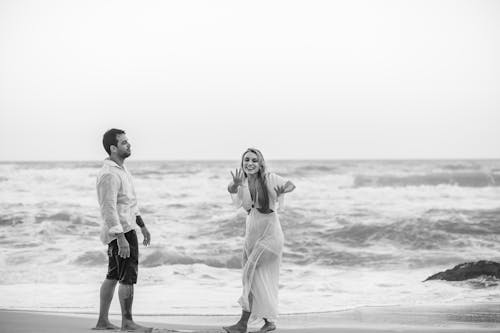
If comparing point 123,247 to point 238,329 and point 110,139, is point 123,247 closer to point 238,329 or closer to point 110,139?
point 110,139

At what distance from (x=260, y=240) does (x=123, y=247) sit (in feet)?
3.53

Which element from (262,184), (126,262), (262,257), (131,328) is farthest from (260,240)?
(131,328)

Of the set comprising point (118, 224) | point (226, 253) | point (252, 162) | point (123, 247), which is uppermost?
point (252, 162)

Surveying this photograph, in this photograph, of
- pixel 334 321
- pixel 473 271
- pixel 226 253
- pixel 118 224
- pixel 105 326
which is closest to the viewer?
pixel 118 224

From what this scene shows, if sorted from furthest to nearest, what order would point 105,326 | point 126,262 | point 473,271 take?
point 473,271
point 105,326
point 126,262

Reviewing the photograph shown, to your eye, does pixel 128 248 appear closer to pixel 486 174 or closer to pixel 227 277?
pixel 227 277

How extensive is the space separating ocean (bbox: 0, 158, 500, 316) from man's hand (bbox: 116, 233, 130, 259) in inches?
78.0

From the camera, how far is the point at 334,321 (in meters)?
6.30

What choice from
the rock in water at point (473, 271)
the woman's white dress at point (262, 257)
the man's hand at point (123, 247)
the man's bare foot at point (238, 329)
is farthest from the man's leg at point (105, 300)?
the rock in water at point (473, 271)

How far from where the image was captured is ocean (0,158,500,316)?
7938 millimetres

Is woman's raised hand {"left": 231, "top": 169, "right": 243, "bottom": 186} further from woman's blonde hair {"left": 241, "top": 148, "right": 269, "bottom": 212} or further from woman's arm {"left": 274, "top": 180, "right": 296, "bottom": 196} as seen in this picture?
woman's arm {"left": 274, "top": 180, "right": 296, "bottom": 196}

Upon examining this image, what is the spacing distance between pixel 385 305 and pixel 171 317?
240cm

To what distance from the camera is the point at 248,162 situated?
5.41 metres

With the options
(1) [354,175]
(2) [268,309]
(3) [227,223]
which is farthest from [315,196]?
(2) [268,309]
